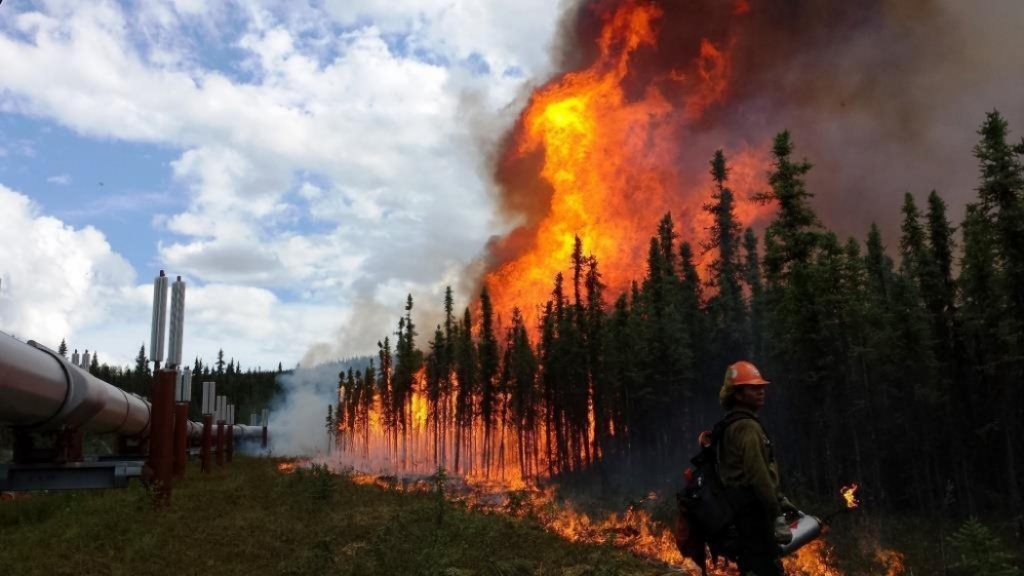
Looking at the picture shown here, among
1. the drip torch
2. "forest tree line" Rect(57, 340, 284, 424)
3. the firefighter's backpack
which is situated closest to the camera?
the firefighter's backpack

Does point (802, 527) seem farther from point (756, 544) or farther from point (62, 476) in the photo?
point (62, 476)

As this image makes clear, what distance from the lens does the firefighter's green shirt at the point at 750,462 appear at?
5.55m

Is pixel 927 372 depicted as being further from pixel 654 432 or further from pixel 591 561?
pixel 591 561

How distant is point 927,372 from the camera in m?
42.2

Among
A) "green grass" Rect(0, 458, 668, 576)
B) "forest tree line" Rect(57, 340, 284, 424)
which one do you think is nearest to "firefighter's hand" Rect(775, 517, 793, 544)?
"green grass" Rect(0, 458, 668, 576)

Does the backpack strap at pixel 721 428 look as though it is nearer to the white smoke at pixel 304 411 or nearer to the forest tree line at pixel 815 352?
the forest tree line at pixel 815 352

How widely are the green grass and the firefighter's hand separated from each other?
19.0ft

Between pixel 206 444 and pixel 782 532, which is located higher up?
pixel 206 444

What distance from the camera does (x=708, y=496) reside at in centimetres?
603

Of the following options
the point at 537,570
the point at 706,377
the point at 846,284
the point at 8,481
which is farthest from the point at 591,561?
the point at 706,377

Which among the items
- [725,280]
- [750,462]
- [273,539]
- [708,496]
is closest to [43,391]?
[273,539]

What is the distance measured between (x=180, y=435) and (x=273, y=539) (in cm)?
1122

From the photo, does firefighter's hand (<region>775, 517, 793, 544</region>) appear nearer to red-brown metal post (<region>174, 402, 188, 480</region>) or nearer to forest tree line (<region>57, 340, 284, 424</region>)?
red-brown metal post (<region>174, 402, 188, 480</region>)

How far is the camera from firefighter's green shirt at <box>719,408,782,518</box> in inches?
219
